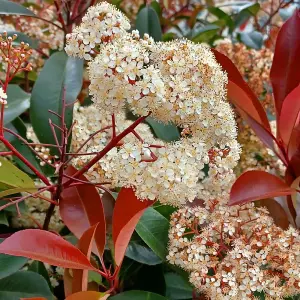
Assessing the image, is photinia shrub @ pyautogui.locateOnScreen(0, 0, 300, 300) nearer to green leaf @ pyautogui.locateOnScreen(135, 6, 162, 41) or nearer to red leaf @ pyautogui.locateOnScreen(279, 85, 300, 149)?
red leaf @ pyautogui.locateOnScreen(279, 85, 300, 149)

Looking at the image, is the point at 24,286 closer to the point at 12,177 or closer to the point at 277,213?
the point at 12,177

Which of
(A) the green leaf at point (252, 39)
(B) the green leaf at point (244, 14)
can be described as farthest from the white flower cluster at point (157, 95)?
(B) the green leaf at point (244, 14)

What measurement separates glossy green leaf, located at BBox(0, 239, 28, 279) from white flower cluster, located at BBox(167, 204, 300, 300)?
26cm

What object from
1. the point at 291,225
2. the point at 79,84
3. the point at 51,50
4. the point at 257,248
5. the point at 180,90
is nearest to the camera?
the point at 180,90

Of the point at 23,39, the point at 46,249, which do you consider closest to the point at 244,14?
the point at 23,39

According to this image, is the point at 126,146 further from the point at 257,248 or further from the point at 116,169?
the point at 257,248

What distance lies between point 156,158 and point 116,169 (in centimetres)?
7

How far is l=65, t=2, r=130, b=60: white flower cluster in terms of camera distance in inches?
32.5

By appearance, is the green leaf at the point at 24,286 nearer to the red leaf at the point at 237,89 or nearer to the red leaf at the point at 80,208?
the red leaf at the point at 80,208

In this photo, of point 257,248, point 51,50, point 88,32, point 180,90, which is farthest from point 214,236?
point 51,50

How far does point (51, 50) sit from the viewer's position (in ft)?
5.22

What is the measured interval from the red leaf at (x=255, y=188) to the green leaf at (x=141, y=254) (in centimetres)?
22

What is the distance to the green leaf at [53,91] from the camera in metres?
1.12

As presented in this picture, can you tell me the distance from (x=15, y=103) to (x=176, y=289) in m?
0.58
